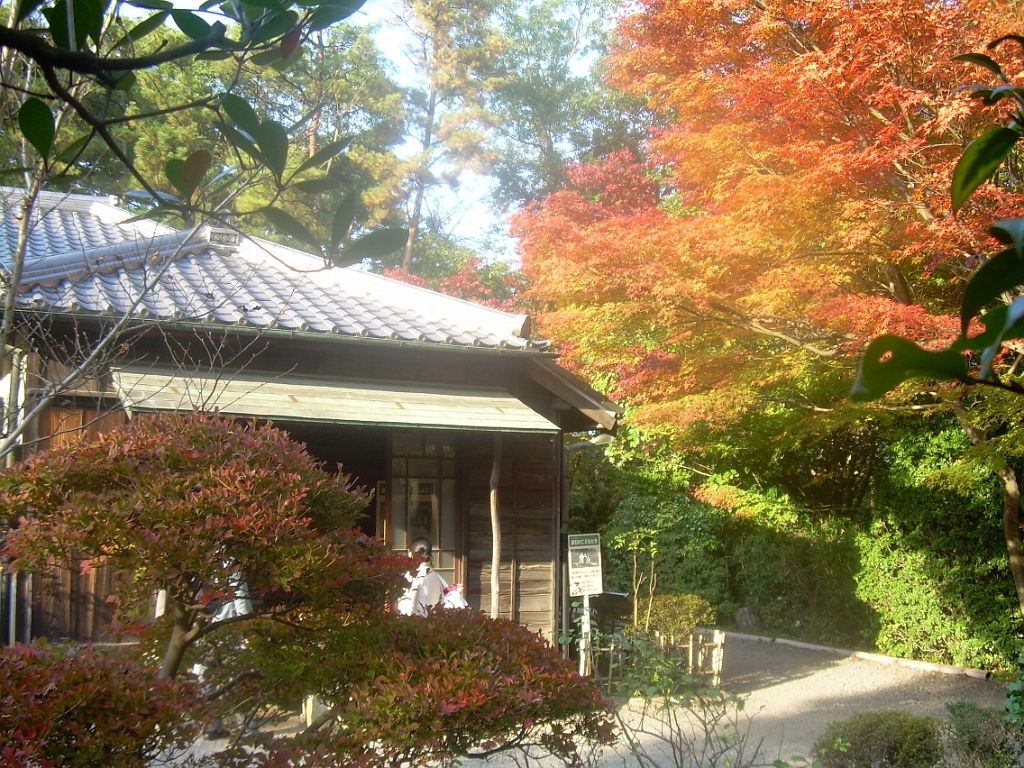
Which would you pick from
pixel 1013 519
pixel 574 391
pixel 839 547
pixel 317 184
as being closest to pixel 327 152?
pixel 317 184

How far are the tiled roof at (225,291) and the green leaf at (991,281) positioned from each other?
539cm

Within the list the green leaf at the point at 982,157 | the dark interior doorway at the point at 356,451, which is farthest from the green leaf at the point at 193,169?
the dark interior doorway at the point at 356,451

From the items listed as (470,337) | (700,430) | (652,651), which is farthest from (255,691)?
(700,430)

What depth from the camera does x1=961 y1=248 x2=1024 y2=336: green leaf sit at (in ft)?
1.96

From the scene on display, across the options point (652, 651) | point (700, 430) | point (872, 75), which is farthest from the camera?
point (700, 430)

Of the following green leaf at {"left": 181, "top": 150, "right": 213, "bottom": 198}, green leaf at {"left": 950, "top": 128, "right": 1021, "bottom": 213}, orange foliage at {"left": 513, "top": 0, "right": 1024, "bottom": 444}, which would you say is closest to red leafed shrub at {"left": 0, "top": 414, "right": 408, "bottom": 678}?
green leaf at {"left": 181, "top": 150, "right": 213, "bottom": 198}

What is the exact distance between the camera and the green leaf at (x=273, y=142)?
1169 millimetres

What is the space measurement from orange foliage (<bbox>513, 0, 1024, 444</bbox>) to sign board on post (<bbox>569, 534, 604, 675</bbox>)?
1.63 m

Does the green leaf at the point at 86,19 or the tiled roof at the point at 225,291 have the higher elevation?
the tiled roof at the point at 225,291

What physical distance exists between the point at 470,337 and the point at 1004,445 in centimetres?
430

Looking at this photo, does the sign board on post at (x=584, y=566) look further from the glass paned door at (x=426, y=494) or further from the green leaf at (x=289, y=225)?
the green leaf at (x=289, y=225)

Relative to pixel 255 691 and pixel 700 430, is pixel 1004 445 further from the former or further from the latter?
pixel 255 691

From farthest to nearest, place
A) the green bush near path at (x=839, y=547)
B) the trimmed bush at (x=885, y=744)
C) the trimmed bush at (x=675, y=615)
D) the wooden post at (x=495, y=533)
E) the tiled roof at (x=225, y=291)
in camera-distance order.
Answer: the green bush near path at (x=839, y=547) < the trimmed bush at (x=675, y=615) < the wooden post at (x=495, y=533) < the tiled roof at (x=225, y=291) < the trimmed bush at (x=885, y=744)

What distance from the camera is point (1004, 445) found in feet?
20.9
